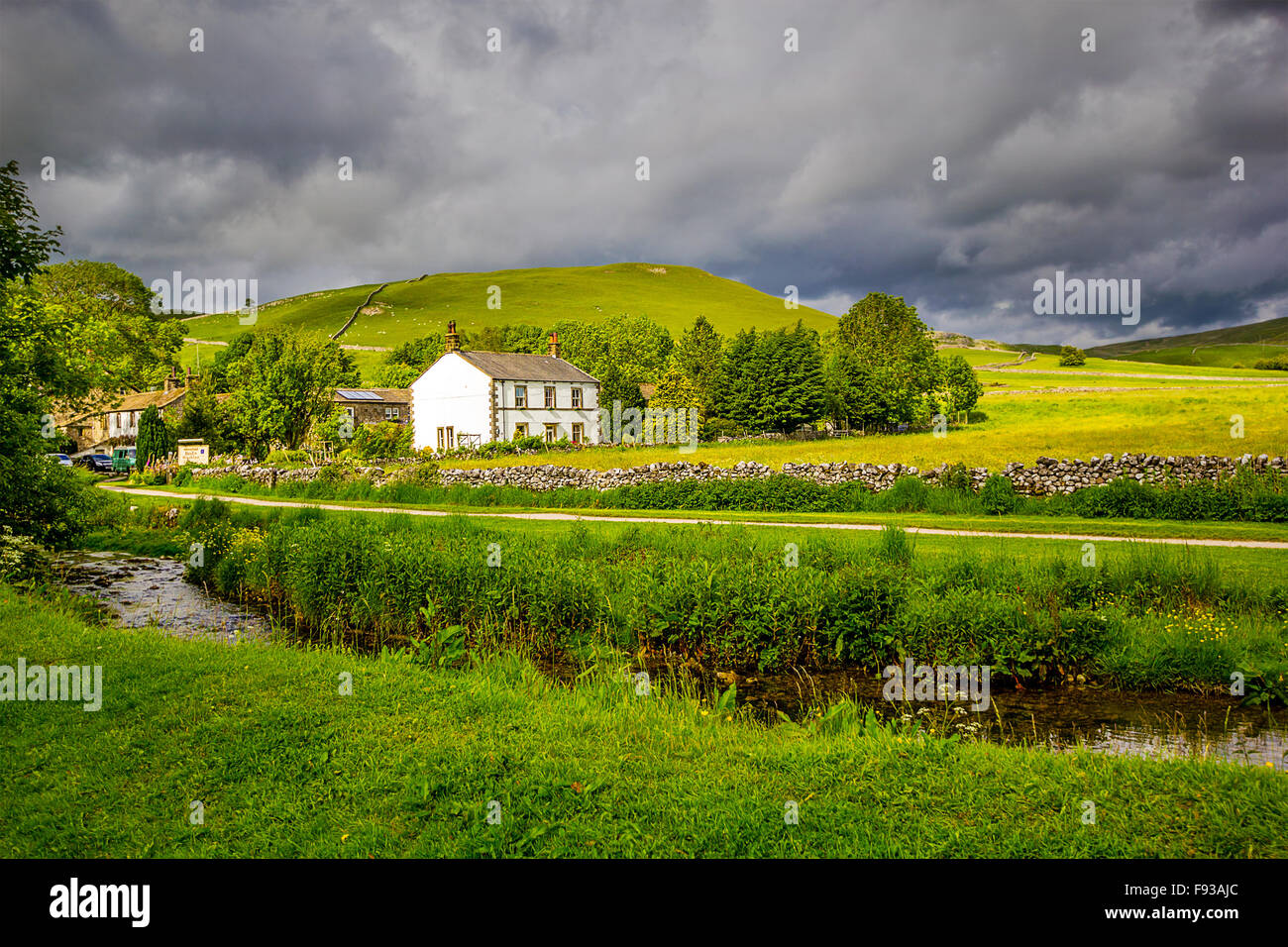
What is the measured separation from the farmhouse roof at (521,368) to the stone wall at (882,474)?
22458 millimetres

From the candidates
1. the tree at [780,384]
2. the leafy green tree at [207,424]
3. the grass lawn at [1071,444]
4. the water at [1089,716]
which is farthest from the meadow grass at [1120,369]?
the leafy green tree at [207,424]

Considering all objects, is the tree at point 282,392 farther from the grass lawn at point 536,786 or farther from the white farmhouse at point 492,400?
the grass lawn at point 536,786

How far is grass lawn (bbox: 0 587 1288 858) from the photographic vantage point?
16.0 feet

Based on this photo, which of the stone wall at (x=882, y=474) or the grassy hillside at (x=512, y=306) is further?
the grassy hillside at (x=512, y=306)

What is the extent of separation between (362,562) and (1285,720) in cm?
1452

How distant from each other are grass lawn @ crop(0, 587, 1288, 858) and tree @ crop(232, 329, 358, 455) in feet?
144

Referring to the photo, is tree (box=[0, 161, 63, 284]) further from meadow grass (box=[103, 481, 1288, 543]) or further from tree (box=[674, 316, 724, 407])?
tree (box=[674, 316, 724, 407])

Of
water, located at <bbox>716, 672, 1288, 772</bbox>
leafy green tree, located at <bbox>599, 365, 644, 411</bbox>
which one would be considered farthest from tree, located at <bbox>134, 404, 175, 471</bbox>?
water, located at <bbox>716, 672, 1288, 772</bbox>

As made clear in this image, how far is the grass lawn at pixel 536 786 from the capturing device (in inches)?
192

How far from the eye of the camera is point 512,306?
157125mm

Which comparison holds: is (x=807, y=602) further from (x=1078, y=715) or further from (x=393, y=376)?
(x=393, y=376)

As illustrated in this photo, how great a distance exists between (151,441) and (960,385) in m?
65.8
